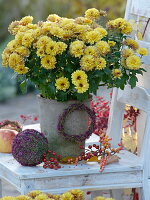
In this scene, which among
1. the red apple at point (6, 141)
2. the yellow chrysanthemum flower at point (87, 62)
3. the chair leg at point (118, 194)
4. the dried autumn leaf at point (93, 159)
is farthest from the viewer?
the chair leg at point (118, 194)

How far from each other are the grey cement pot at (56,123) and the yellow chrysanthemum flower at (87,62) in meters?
0.19

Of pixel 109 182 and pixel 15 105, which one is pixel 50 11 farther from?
pixel 109 182

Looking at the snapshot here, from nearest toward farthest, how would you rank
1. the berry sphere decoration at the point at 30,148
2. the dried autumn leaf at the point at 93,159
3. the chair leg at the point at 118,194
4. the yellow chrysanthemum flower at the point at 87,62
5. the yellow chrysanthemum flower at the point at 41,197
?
the yellow chrysanthemum flower at the point at 41,197
the yellow chrysanthemum flower at the point at 87,62
the berry sphere decoration at the point at 30,148
the dried autumn leaf at the point at 93,159
the chair leg at the point at 118,194

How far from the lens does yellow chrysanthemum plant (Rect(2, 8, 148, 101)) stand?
217cm

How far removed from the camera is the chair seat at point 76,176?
87.8 inches

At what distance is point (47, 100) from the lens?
231cm

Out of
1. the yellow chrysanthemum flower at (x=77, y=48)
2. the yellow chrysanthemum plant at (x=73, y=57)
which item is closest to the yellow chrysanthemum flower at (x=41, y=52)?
the yellow chrysanthemum plant at (x=73, y=57)

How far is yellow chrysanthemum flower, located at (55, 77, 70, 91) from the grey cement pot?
0.34 feet

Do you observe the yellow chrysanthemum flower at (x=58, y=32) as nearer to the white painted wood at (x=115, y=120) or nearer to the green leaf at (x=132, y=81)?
the green leaf at (x=132, y=81)

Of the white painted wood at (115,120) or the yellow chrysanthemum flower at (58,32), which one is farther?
the white painted wood at (115,120)

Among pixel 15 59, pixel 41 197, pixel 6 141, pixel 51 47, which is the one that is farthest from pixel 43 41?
pixel 41 197

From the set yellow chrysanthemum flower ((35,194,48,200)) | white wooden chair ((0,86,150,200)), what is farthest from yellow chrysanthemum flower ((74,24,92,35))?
yellow chrysanthemum flower ((35,194,48,200))

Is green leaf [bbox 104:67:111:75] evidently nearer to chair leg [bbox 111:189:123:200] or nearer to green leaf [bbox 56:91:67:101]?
green leaf [bbox 56:91:67:101]

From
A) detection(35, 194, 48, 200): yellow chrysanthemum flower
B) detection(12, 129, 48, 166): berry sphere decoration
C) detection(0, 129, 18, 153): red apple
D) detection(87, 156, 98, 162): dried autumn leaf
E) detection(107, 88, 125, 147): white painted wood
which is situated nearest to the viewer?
detection(35, 194, 48, 200): yellow chrysanthemum flower
